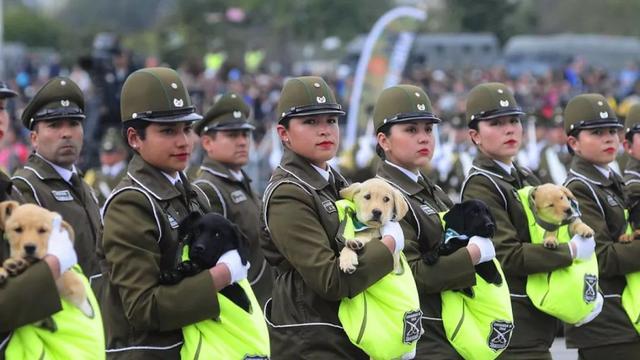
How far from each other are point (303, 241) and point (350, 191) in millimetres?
473

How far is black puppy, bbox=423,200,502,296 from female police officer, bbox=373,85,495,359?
0.05m

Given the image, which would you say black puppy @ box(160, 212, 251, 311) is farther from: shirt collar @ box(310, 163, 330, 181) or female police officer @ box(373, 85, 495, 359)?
female police officer @ box(373, 85, 495, 359)

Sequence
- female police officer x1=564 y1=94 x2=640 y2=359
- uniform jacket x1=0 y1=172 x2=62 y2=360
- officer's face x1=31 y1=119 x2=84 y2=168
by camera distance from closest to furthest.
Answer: uniform jacket x1=0 y1=172 x2=62 y2=360 < female police officer x1=564 y1=94 x2=640 y2=359 < officer's face x1=31 y1=119 x2=84 y2=168

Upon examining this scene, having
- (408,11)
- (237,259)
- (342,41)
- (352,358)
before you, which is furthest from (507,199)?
(342,41)

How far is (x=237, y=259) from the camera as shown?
18.9 feet

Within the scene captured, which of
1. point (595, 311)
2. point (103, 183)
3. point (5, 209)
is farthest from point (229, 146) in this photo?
point (103, 183)

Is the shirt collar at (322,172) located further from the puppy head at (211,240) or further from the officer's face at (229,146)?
the officer's face at (229,146)

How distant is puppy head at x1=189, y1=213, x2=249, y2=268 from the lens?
5738mm

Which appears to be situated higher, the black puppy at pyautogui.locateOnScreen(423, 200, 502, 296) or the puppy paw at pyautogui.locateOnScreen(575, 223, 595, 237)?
the black puppy at pyautogui.locateOnScreen(423, 200, 502, 296)

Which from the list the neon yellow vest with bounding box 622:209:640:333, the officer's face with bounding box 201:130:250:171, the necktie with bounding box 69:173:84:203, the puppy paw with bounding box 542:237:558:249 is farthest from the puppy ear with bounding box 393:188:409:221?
the officer's face with bounding box 201:130:250:171

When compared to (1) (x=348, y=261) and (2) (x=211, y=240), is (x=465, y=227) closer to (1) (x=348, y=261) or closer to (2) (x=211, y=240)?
(1) (x=348, y=261)

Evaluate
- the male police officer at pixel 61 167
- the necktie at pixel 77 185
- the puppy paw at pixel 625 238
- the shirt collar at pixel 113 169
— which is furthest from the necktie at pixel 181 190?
the shirt collar at pixel 113 169

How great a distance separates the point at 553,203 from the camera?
7.41m

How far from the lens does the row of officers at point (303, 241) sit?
18.8ft
